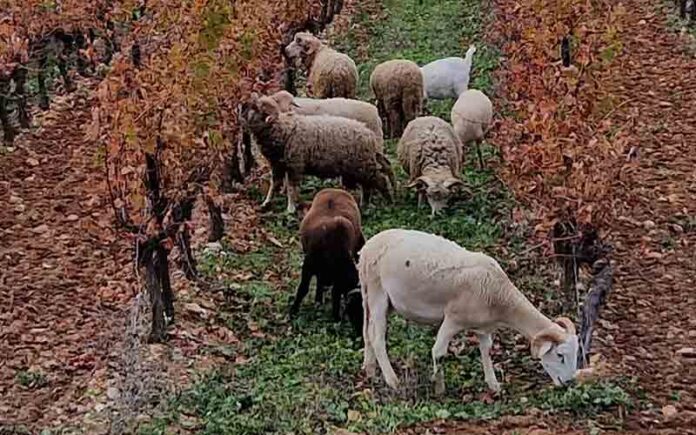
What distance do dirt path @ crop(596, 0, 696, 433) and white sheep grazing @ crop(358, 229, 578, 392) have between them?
81 cm

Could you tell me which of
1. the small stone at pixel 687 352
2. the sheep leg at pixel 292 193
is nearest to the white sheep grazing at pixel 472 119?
the sheep leg at pixel 292 193

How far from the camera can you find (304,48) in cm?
1583

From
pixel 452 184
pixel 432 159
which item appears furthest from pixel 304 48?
pixel 452 184

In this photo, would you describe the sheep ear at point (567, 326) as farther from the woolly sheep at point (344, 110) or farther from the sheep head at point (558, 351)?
the woolly sheep at point (344, 110)

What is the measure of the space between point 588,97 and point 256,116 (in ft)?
13.3

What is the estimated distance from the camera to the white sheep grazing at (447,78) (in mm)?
15438

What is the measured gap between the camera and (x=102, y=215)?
37.5ft

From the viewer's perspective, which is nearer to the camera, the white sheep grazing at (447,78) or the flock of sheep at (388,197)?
the flock of sheep at (388,197)

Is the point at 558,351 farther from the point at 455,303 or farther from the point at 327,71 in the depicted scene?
the point at 327,71

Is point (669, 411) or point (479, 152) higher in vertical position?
point (669, 411)

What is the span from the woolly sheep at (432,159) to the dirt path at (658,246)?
6.42 feet

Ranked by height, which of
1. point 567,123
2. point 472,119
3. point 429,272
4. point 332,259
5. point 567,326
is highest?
point 567,123

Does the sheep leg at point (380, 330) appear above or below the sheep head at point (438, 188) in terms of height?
above

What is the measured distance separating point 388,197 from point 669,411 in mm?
5448
